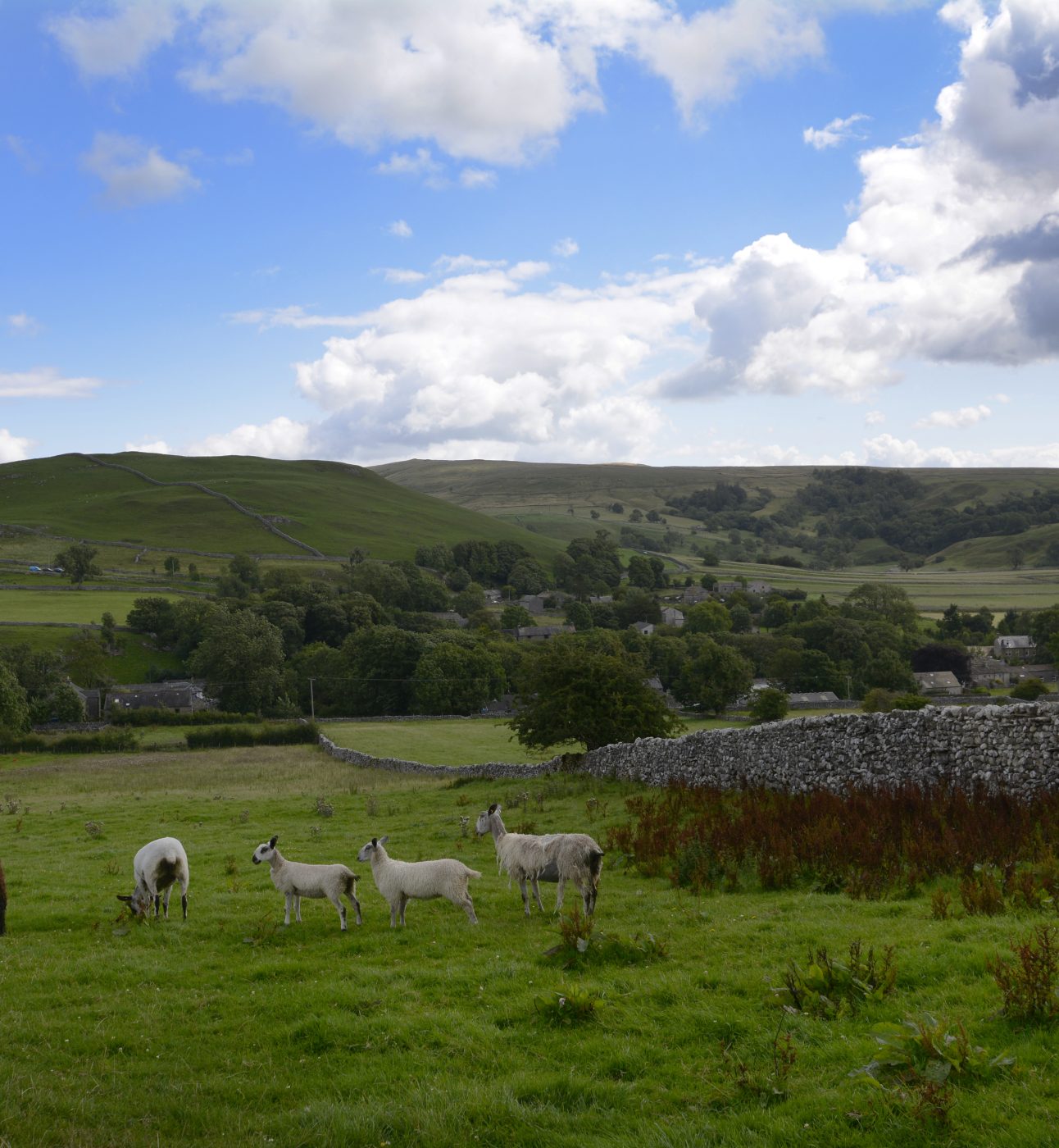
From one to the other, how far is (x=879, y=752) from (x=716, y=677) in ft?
220

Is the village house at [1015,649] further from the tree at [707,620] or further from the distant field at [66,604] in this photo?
the distant field at [66,604]

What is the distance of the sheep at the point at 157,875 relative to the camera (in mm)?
13688

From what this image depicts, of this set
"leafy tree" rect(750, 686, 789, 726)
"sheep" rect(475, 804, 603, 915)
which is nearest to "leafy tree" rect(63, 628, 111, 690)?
"leafy tree" rect(750, 686, 789, 726)

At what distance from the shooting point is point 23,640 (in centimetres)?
Result: 10062

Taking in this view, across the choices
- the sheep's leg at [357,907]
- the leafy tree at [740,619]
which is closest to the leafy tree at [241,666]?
the leafy tree at [740,619]

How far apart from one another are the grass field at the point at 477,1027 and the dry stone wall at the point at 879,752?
5.45 m

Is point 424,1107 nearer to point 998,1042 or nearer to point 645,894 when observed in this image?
point 998,1042

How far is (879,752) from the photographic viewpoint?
18703 mm

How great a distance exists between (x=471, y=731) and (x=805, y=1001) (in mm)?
60934

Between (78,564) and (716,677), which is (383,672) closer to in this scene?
(716,677)

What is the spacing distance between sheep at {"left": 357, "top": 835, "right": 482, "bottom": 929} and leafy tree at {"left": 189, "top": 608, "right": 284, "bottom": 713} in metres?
83.7

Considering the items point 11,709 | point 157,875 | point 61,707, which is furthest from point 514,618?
point 157,875

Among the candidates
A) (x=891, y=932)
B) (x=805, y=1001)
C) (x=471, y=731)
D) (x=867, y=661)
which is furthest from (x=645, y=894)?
(x=867, y=661)

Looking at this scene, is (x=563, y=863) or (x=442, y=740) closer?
(x=563, y=863)
